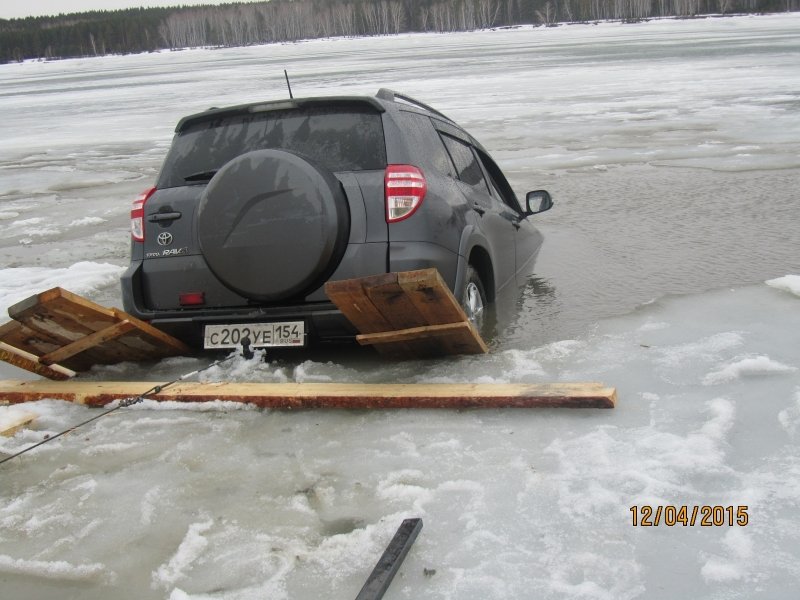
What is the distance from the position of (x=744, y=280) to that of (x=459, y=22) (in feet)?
488

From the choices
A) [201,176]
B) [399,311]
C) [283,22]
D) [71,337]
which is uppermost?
[283,22]

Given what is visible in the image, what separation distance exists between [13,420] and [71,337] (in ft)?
2.13

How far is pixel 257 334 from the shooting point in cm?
493

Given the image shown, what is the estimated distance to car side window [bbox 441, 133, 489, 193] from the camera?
234 inches

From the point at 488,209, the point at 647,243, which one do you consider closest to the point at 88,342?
the point at 488,209

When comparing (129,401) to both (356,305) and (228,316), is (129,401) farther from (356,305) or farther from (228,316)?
(356,305)

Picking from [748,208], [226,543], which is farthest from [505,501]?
[748,208]

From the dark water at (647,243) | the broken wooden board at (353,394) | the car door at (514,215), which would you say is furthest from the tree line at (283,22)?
the broken wooden board at (353,394)

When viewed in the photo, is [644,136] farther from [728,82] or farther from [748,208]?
[728,82]

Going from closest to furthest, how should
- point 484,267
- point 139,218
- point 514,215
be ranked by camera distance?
1. point 139,218
2. point 484,267
3. point 514,215

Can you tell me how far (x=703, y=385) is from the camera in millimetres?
4523
